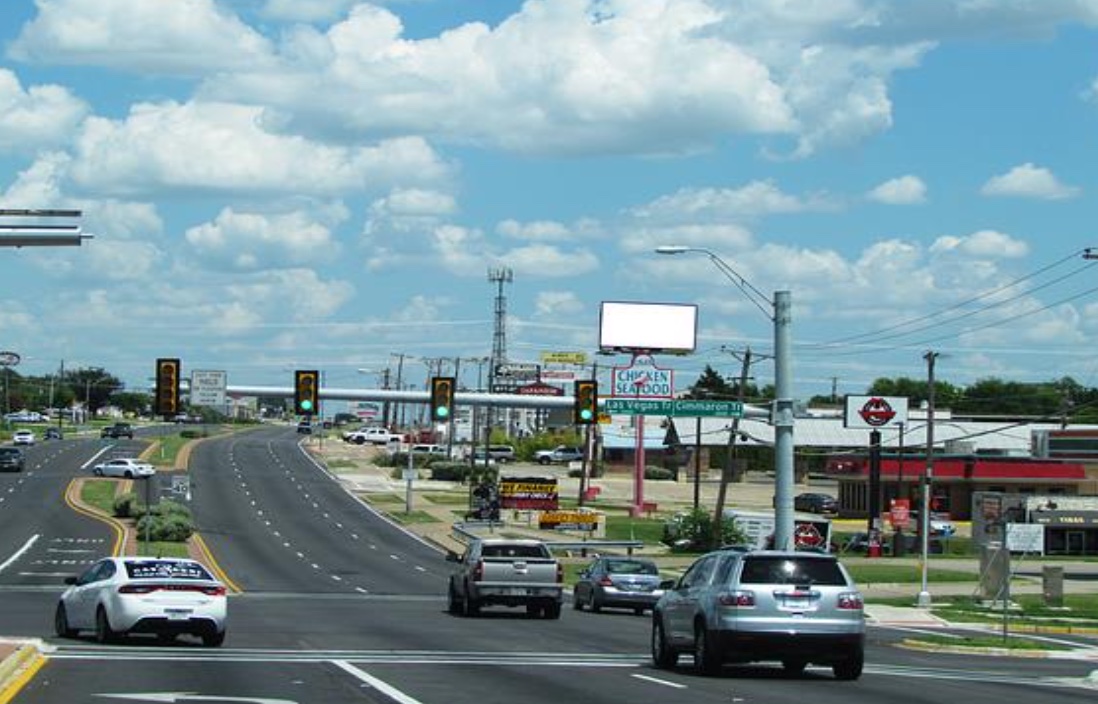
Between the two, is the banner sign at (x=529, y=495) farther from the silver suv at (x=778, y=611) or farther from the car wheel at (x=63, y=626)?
the silver suv at (x=778, y=611)

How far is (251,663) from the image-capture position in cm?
2508

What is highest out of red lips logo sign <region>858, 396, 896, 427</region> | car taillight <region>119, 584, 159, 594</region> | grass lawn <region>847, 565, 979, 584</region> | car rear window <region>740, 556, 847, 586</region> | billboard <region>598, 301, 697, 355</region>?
billboard <region>598, 301, 697, 355</region>

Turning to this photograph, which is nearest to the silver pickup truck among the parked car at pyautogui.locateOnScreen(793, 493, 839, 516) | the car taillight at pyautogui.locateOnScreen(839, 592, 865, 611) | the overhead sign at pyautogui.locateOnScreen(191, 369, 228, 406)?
the car taillight at pyautogui.locateOnScreen(839, 592, 865, 611)

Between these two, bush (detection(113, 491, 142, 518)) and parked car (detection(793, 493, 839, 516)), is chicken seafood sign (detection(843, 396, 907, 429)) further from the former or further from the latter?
bush (detection(113, 491, 142, 518))

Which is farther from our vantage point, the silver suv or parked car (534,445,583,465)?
parked car (534,445,583,465)

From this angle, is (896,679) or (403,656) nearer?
(896,679)

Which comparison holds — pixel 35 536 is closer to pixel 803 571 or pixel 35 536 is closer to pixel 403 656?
pixel 403 656

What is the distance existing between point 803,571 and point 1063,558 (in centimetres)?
7023

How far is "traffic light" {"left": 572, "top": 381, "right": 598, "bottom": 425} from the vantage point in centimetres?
5009

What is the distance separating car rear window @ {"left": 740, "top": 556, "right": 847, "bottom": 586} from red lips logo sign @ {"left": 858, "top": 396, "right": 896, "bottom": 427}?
71843mm

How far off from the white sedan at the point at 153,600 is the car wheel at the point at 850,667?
32.0ft

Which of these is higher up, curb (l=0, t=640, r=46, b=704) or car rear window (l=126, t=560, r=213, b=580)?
car rear window (l=126, t=560, r=213, b=580)

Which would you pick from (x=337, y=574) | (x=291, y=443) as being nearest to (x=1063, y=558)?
(x=337, y=574)

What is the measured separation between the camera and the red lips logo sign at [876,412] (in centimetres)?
9475
